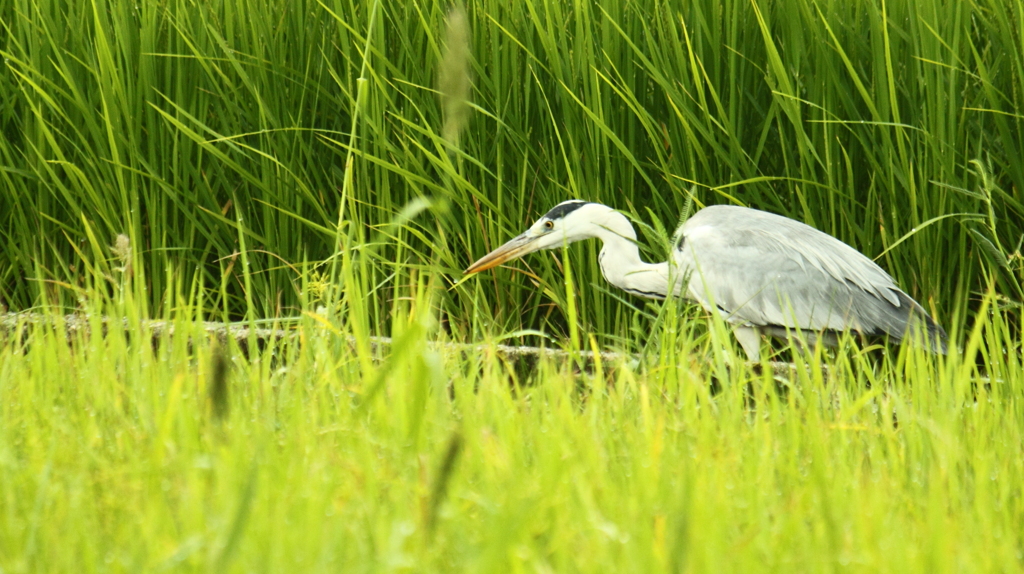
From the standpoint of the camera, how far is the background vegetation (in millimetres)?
1353

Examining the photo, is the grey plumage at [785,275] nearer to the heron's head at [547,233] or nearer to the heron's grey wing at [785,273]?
the heron's grey wing at [785,273]

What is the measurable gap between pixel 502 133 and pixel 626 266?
2.02 ft

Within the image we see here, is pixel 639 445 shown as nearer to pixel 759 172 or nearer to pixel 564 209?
pixel 564 209

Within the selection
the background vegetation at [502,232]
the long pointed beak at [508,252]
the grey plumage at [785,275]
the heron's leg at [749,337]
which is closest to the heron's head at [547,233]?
the long pointed beak at [508,252]

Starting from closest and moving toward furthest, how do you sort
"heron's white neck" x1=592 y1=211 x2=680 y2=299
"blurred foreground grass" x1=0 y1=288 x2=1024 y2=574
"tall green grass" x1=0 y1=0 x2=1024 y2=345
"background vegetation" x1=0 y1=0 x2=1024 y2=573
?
1. "blurred foreground grass" x1=0 y1=288 x2=1024 y2=574
2. "background vegetation" x1=0 y1=0 x2=1024 y2=573
3. "tall green grass" x1=0 y1=0 x2=1024 y2=345
4. "heron's white neck" x1=592 y1=211 x2=680 y2=299

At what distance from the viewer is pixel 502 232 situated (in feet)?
10.4

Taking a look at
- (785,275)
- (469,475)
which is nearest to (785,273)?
(785,275)

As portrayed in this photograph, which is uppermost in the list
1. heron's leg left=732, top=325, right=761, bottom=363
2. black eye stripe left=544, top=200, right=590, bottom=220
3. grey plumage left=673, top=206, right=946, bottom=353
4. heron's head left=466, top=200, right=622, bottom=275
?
black eye stripe left=544, top=200, right=590, bottom=220

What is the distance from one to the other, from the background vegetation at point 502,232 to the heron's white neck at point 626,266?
0.32 feet

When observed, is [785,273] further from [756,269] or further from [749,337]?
[749,337]

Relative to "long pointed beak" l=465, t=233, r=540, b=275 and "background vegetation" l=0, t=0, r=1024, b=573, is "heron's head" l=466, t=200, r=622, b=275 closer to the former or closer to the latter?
"long pointed beak" l=465, t=233, r=540, b=275

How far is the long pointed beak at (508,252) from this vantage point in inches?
117

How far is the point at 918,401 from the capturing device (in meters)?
1.78

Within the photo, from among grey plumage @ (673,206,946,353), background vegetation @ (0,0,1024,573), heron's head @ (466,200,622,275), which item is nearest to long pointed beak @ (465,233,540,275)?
heron's head @ (466,200,622,275)
